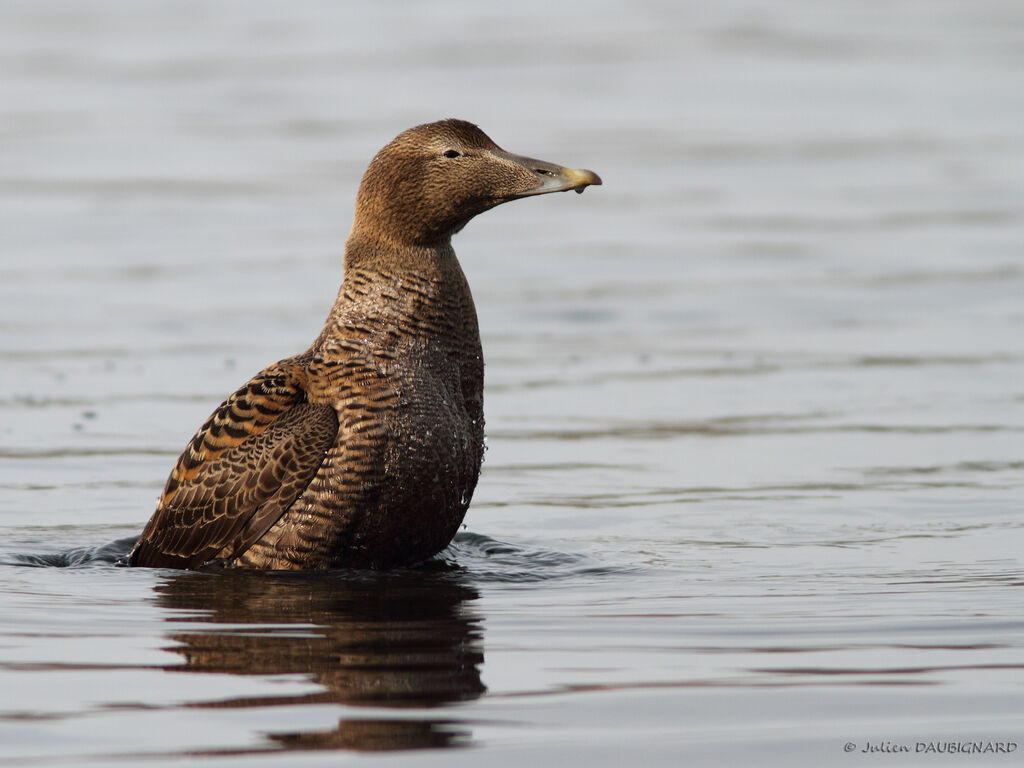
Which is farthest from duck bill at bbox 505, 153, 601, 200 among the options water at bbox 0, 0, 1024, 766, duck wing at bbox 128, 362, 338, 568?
water at bbox 0, 0, 1024, 766

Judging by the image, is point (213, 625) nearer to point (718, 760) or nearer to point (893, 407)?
point (718, 760)

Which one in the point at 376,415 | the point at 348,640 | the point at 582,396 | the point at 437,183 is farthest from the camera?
the point at 582,396

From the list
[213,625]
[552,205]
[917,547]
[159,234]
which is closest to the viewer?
[213,625]

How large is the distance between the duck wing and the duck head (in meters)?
0.77

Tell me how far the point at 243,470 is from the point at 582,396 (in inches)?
187

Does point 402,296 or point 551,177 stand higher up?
point 551,177

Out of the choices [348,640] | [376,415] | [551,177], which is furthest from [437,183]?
[348,640]

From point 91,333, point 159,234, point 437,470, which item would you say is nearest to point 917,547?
point 437,470

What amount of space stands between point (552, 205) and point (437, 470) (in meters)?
12.0

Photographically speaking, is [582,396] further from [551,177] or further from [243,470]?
[243,470]

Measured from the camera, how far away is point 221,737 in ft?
19.8

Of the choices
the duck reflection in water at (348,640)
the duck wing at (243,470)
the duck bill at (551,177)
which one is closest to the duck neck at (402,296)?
the duck wing at (243,470)

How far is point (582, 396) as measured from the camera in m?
13.0

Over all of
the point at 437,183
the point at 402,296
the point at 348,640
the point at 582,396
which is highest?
the point at 437,183
